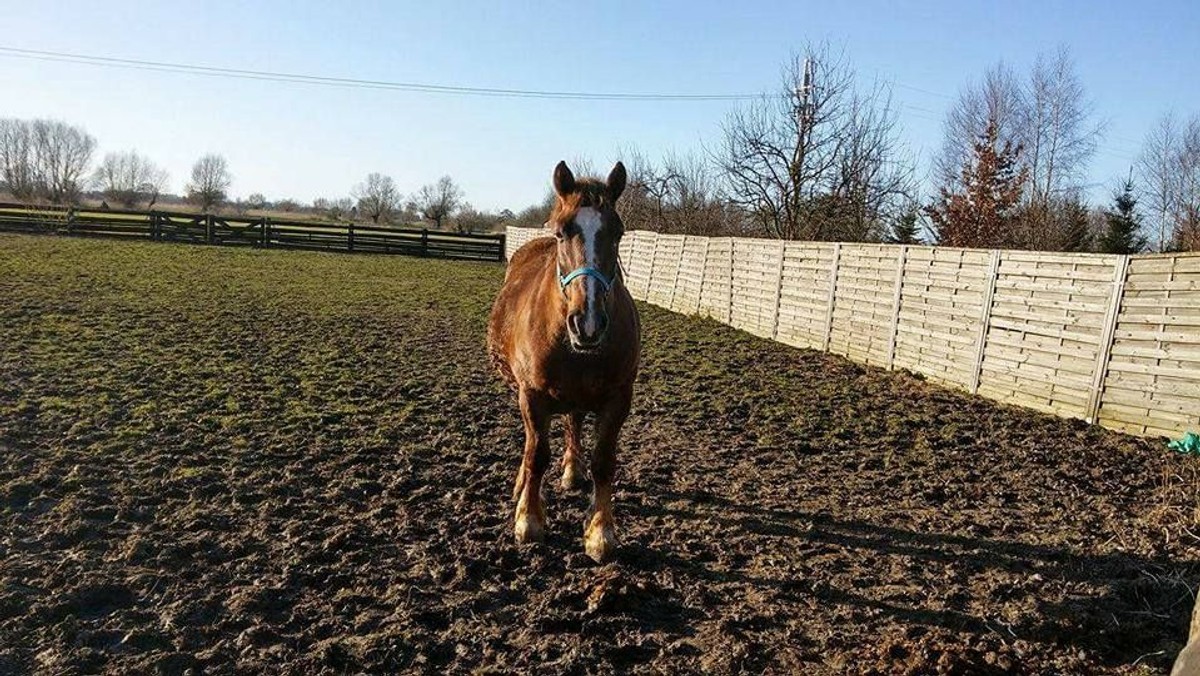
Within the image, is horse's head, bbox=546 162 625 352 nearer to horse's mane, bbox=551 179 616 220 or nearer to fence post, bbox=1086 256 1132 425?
horse's mane, bbox=551 179 616 220

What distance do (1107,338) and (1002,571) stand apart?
193 inches

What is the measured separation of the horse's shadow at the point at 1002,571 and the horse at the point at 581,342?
0.58 m

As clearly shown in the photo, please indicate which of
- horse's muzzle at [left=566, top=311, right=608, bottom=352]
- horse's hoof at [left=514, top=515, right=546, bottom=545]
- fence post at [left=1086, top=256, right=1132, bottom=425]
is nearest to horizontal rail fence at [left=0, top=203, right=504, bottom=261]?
fence post at [left=1086, top=256, right=1132, bottom=425]

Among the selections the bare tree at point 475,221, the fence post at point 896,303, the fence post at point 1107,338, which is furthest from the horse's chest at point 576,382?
the bare tree at point 475,221

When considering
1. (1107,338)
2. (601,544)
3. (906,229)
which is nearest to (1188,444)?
(1107,338)

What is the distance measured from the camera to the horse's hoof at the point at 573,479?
5.38m

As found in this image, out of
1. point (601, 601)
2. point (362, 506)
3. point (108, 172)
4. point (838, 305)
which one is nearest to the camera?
point (601, 601)

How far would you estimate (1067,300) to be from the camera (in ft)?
27.2

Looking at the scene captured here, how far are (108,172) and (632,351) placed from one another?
9187 centimetres

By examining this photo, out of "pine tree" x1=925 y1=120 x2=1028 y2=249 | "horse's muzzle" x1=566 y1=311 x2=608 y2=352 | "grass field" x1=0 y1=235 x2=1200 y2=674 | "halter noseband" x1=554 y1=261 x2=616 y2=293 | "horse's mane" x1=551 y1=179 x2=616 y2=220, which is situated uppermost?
"pine tree" x1=925 y1=120 x2=1028 y2=249

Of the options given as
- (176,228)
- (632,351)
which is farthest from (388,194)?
(632,351)

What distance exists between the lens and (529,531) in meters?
4.35

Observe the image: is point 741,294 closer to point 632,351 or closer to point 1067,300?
point 1067,300

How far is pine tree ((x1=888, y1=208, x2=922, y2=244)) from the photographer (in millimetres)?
27297
